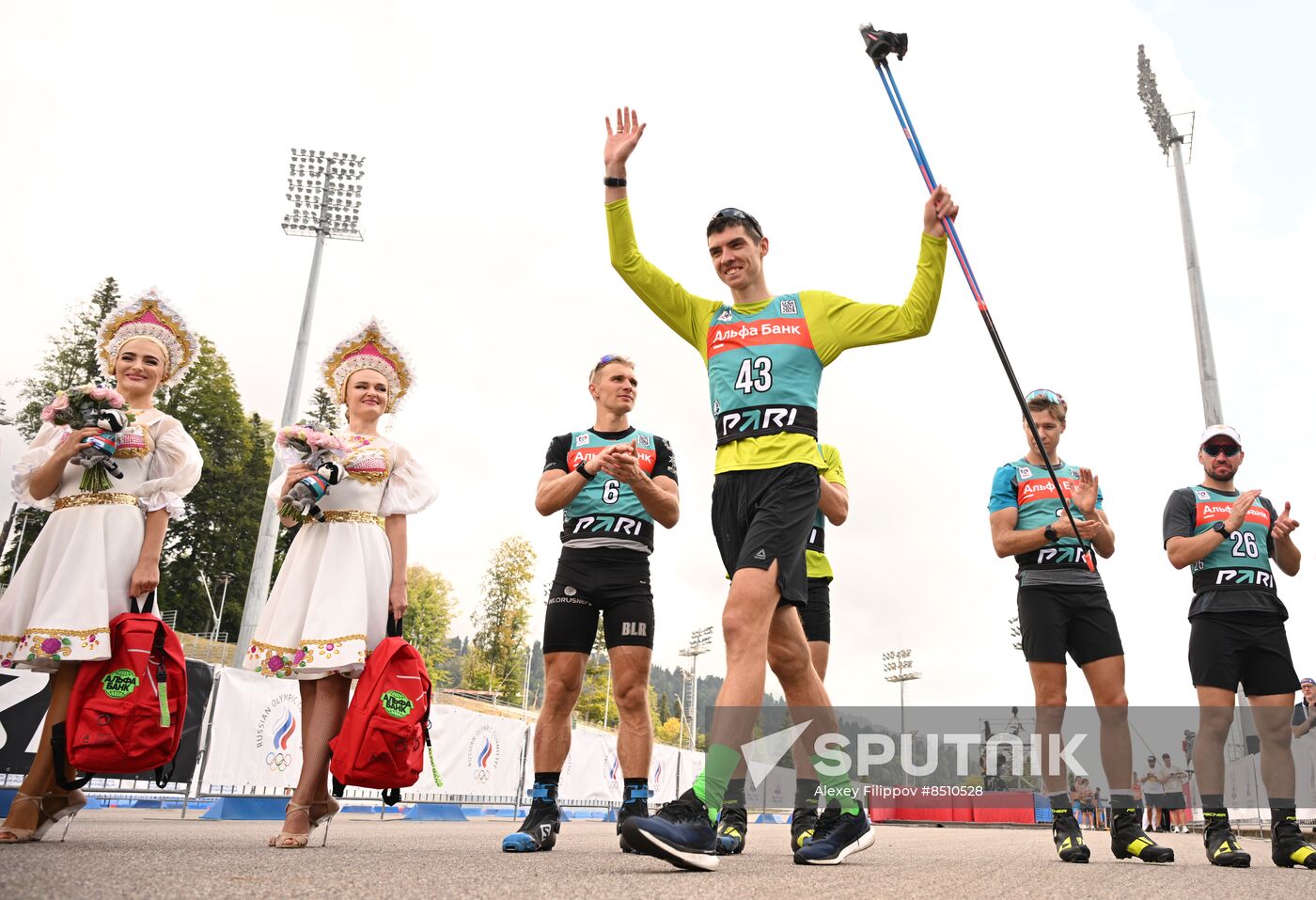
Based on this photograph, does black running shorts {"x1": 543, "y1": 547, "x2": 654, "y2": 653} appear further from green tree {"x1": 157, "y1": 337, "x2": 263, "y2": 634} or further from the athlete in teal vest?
green tree {"x1": 157, "y1": 337, "x2": 263, "y2": 634}

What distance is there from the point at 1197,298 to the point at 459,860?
56.3 feet

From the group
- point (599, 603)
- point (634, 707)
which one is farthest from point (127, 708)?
point (634, 707)

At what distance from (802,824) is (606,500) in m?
1.81

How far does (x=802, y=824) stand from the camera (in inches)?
174

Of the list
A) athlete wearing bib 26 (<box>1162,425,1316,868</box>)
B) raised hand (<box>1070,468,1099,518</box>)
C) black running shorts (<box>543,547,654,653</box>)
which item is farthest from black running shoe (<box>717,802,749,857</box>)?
athlete wearing bib 26 (<box>1162,425,1316,868</box>)

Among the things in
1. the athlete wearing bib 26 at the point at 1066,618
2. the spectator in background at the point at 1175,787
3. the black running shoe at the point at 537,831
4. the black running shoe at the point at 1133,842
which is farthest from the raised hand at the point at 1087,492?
the spectator in background at the point at 1175,787

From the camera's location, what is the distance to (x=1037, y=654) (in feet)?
16.4

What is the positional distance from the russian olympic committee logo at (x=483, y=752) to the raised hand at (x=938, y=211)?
37.0ft

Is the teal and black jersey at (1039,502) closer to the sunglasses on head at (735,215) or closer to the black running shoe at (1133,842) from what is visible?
the black running shoe at (1133,842)

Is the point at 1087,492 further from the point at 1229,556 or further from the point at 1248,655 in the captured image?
the point at 1248,655

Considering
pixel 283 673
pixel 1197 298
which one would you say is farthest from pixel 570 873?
pixel 1197 298

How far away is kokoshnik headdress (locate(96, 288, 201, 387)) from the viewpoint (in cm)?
455

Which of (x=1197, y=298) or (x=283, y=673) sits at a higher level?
(x=1197, y=298)

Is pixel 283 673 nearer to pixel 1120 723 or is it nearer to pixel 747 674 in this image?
pixel 747 674
